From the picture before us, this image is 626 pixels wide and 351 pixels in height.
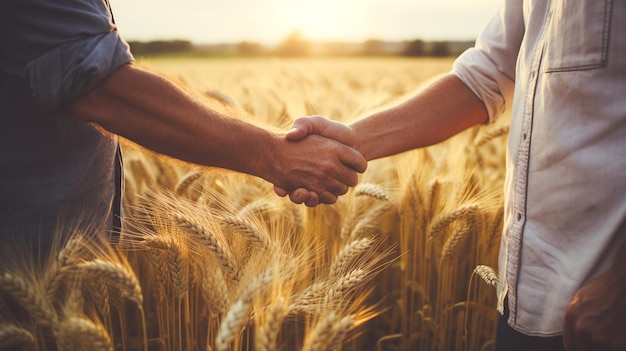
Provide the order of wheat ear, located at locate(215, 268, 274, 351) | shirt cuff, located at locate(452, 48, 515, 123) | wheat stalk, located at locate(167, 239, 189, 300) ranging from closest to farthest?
wheat ear, located at locate(215, 268, 274, 351) → wheat stalk, located at locate(167, 239, 189, 300) → shirt cuff, located at locate(452, 48, 515, 123)

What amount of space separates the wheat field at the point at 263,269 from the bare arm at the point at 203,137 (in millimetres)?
125

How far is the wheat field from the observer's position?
111 cm

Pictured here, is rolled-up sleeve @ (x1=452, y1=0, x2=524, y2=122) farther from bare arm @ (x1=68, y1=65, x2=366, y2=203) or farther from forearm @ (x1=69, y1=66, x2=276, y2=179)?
forearm @ (x1=69, y1=66, x2=276, y2=179)

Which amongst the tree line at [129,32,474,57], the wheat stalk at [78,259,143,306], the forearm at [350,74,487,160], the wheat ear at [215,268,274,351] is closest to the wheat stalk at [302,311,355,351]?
the wheat ear at [215,268,274,351]

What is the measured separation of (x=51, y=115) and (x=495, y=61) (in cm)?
144

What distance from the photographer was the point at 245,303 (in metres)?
1.01

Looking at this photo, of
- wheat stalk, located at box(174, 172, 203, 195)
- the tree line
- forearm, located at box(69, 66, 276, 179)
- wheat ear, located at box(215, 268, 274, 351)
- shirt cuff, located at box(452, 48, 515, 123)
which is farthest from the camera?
the tree line

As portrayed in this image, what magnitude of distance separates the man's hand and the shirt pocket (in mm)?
484

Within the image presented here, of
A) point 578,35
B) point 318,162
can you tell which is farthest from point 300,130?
point 578,35

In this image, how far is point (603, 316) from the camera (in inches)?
40.9

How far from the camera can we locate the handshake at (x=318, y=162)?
193 centimetres

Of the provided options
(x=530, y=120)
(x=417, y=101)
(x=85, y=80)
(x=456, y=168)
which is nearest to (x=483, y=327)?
(x=456, y=168)

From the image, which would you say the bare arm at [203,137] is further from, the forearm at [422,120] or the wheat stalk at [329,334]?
the wheat stalk at [329,334]

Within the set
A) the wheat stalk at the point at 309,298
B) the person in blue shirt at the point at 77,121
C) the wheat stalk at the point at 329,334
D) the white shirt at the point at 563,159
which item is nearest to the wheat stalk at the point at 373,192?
the person in blue shirt at the point at 77,121
